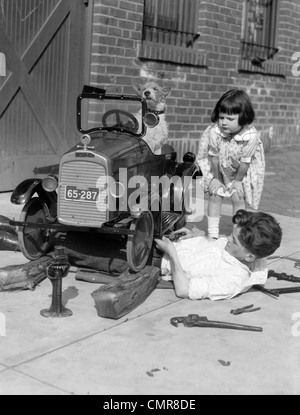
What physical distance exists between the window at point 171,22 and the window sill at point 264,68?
52.0 inches

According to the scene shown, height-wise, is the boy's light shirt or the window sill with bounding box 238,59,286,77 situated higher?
the window sill with bounding box 238,59,286,77

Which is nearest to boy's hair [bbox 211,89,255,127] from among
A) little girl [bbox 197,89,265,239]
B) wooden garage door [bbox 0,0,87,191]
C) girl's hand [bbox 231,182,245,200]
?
little girl [bbox 197,89,265,239]

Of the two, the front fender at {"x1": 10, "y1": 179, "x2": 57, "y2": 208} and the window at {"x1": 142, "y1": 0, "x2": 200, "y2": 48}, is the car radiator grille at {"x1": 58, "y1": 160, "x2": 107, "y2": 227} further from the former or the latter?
the window at {"x1": 142, "y1": 0, "x2": 200, "y2": 48}

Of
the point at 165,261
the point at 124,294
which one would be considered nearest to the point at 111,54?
the point at 165,261

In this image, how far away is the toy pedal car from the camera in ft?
15.2

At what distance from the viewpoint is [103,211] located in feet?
15.2

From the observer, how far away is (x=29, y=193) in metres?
4.84

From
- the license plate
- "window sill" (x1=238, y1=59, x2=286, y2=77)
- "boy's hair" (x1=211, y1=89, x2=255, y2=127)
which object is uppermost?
"window sill" (x1=238, y1=59, x2=286, y2=77)

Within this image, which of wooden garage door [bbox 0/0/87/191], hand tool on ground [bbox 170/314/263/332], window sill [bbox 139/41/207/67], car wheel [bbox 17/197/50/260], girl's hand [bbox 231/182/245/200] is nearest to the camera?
hand tool on ground [bbox 170/314/263/332]

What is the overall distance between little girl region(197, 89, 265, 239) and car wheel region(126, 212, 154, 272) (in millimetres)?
1174

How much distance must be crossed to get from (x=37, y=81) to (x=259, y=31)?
5098 mm
